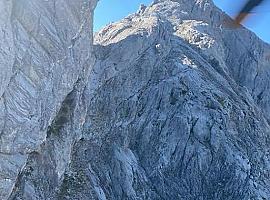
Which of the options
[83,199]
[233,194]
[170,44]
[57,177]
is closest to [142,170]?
[233,194]

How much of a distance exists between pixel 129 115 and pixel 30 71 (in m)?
21.9

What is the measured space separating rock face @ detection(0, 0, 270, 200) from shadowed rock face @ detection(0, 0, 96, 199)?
6 centimetres

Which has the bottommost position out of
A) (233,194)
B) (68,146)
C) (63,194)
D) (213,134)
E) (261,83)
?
(63,194)

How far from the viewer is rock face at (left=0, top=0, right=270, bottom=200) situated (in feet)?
60.1

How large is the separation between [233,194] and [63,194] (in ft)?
55.8

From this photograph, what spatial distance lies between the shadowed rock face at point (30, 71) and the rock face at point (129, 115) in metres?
0.06

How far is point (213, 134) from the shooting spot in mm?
39531

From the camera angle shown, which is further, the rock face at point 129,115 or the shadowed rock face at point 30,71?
the rock face at point 129,115

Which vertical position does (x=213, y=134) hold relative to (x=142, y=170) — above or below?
above

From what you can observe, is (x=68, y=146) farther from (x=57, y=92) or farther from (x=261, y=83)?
(x=261, y=83)

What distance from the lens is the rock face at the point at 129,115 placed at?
18328 mm

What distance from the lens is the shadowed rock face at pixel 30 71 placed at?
52.0 ft

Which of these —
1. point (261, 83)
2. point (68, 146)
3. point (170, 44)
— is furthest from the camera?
point (261, 83)

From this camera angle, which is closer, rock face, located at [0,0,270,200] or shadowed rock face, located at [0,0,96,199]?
shadowed rock face, located at [0,0,96,199]
